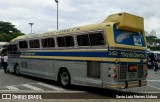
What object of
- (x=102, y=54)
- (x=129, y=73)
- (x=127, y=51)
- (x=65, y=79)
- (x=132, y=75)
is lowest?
(x=65, y=79)

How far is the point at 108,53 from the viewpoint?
12883 mm

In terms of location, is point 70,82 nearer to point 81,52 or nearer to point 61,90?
point 61,90

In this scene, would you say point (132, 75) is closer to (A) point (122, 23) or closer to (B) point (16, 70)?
(A) point (122, 23)

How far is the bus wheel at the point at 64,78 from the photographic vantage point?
15.5 metres

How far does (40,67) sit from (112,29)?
6.92 meters

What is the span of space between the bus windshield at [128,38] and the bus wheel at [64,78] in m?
3.72

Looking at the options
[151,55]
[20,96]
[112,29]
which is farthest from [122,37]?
[151,55]

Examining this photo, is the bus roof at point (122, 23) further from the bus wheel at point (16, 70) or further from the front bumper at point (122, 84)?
the bus wheel at point (16, 70)

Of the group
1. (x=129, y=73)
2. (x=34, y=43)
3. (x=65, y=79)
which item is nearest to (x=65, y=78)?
(x=65, y=79)

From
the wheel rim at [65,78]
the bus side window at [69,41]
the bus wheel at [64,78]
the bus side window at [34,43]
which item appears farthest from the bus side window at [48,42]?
the wheel rim at [65,78]

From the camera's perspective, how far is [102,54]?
1316 centimetres

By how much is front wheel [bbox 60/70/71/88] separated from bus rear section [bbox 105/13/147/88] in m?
3.14

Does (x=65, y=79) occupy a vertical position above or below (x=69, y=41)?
below

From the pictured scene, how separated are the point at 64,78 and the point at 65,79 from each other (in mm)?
124
